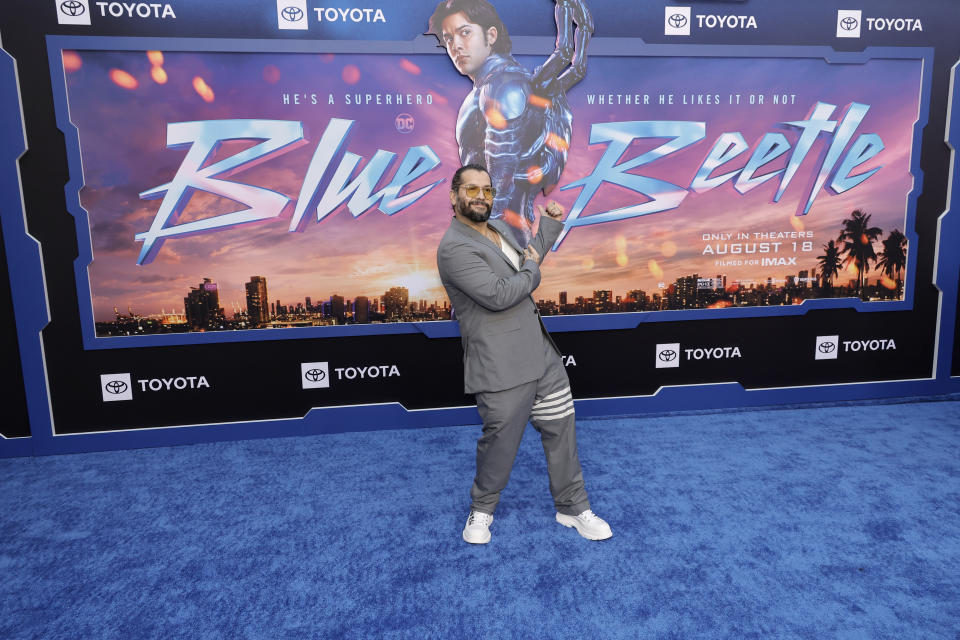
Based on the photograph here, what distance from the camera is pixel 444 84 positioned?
10.8 ft

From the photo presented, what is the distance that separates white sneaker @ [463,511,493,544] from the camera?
7.41 ft

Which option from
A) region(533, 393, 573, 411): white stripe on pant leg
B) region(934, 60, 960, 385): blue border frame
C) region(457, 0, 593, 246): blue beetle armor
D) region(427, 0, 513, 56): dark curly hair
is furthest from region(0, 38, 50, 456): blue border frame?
region(934, 60, 960, 385): blue border frame

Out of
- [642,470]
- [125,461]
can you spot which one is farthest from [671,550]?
[125,461]

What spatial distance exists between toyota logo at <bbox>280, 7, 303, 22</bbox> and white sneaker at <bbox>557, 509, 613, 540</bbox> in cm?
300

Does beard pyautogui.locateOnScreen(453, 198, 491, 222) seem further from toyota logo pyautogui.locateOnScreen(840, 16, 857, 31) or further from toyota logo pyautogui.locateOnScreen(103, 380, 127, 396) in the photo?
toyota logo pyautogui.locateOnScreen(840, 16, 857, 31)

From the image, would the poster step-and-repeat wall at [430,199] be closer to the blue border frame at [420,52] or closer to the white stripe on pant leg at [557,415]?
the blue border frame at [420,52]

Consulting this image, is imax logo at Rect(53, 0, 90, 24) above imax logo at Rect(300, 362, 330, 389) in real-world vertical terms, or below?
above

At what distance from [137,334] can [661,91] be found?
346 cm

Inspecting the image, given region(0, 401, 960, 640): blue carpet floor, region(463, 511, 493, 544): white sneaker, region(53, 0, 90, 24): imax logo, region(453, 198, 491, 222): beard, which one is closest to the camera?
region(0, 401, 960, 640): blue carpet floor

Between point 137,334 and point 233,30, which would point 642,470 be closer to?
point 137,334

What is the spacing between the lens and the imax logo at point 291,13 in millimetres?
3139

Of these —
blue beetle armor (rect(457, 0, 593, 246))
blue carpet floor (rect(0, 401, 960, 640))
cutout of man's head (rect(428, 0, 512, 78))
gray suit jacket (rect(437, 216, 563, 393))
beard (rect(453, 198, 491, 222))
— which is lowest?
blue carpet floor (rect(0, 401, 960, 640))

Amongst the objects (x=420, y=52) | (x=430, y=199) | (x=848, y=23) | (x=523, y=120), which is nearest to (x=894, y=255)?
(x=848, y=23)

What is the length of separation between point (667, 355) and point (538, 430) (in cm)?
174
